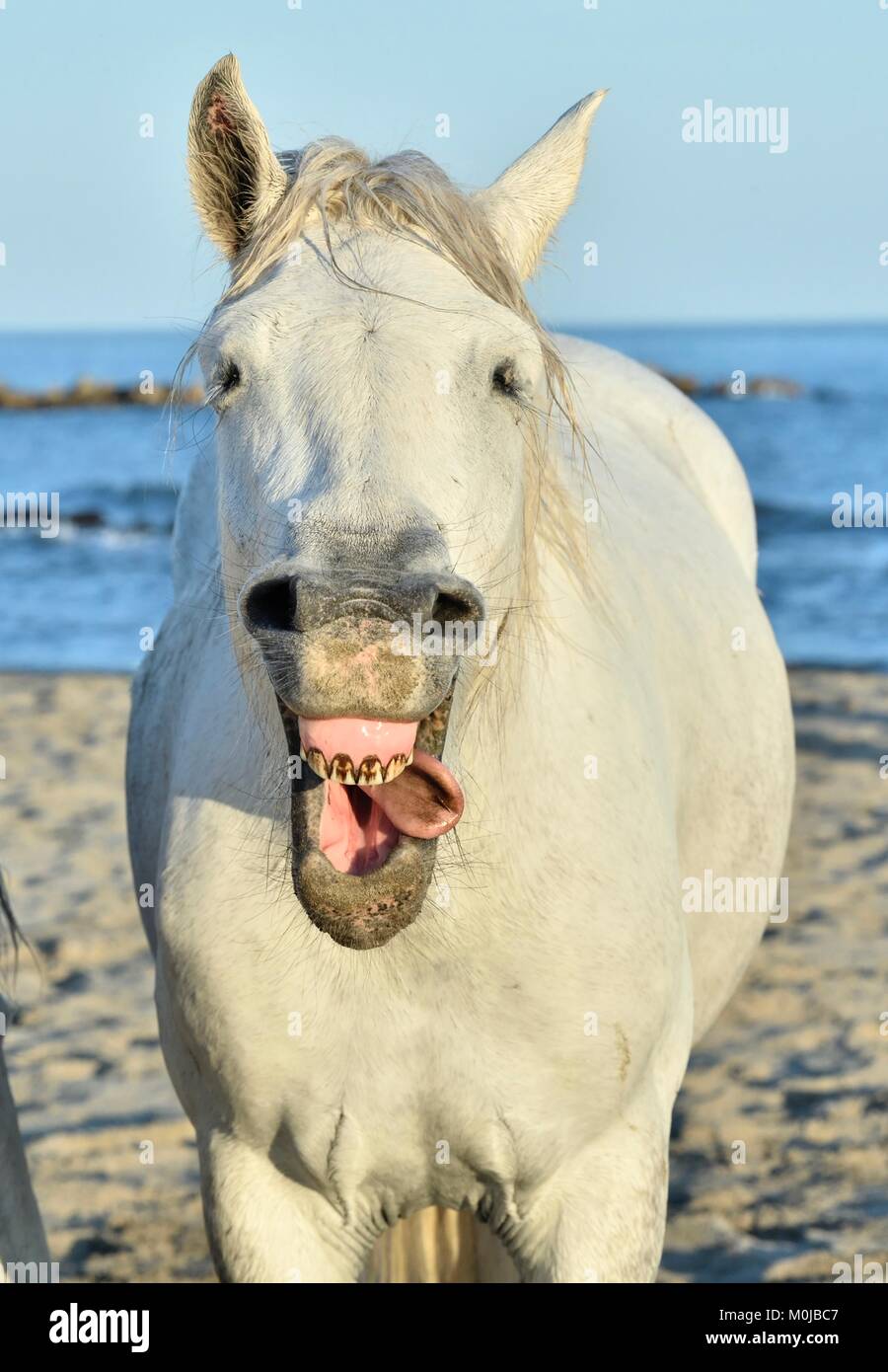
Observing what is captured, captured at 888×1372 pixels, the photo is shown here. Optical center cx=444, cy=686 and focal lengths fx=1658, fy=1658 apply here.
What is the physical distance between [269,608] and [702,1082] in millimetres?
3407

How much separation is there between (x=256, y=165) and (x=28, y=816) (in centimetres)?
601

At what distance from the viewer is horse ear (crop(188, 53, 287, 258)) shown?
260cm

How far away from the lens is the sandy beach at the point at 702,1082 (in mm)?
4211

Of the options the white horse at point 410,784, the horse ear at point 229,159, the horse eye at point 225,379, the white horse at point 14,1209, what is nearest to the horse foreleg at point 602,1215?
the white horse at point 410,784

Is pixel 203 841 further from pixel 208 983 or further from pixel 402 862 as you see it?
pixel 402 862

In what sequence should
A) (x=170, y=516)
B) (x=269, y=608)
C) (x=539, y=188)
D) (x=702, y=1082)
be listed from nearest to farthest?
(x=269, y=608) < (x=539, y=188) < (x=702, y=1082) < (x=170, y=516)

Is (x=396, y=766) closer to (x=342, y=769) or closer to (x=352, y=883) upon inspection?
(x=342, y=769)

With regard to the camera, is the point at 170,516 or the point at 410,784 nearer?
the point at 410,784

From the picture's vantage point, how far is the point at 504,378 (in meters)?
2.47

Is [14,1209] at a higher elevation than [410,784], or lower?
lower

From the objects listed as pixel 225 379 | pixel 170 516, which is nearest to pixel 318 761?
pixel 225 379

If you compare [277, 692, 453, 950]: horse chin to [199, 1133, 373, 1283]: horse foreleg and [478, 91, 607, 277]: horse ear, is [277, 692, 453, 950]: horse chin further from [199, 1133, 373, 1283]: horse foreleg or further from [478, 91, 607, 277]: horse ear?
[478, 91, 607, 277]: horse ear

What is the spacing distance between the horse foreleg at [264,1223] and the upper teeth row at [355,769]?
905 millimetres
